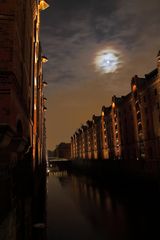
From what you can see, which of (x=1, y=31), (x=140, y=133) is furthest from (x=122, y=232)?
(x=140, y=133)

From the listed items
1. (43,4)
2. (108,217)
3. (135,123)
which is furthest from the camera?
(135,123)

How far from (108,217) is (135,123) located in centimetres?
2676

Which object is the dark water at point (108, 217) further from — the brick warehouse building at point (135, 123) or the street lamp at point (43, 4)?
the street lamp at point (43, 4)

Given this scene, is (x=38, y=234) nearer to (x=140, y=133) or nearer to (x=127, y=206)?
(x=127, y=206)

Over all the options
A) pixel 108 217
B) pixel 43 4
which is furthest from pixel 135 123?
pixel 43 4

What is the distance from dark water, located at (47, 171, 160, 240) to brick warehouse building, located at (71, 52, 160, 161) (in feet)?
32.1

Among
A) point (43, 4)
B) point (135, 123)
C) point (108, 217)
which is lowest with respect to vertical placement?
point (108, 217)

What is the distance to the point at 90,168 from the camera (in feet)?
227

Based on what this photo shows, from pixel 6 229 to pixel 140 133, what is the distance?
40.1 m

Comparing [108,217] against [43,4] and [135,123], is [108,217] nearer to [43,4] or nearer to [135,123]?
[43,4]

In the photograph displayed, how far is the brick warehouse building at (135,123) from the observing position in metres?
37.6

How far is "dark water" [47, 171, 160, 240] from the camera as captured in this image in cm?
1719

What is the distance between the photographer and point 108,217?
2212 cm

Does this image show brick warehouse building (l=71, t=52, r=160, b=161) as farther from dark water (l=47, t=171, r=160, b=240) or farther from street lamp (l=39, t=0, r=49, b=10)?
street lamp (l=39, t=0, r=49, b=10)
